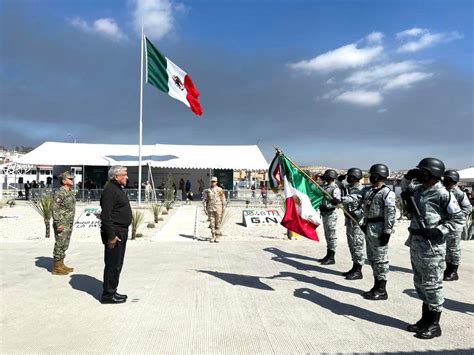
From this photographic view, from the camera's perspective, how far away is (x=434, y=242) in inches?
161

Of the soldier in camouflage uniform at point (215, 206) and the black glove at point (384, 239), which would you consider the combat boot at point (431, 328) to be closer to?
the black glove at point (384, 239)

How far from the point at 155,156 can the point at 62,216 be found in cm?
2311

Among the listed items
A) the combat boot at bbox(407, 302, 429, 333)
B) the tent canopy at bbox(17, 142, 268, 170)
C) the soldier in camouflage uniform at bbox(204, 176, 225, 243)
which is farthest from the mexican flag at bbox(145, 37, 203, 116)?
the combat boot at bbox(407, 302, 429, 333)

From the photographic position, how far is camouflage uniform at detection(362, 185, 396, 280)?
525 cm

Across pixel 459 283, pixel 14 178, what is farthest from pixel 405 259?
pixel 14 178

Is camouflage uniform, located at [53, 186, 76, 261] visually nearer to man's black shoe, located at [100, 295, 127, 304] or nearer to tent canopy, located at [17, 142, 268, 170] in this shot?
man's black shoe, located at [100, 295, 127, 304]

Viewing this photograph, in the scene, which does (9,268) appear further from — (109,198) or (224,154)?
(224,154)

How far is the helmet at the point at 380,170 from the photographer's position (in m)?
5.48

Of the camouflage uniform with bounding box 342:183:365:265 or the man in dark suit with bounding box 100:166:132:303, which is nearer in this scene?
the man in dark suit with bounding box 100:166:132:303

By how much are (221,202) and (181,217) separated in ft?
22.3

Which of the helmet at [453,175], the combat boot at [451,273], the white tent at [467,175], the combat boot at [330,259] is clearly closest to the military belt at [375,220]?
the helmet at [453,175]

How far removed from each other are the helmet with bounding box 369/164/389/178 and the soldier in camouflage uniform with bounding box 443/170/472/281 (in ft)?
5.39

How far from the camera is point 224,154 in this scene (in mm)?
30469

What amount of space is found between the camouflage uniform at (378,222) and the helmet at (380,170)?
7.3 inches
